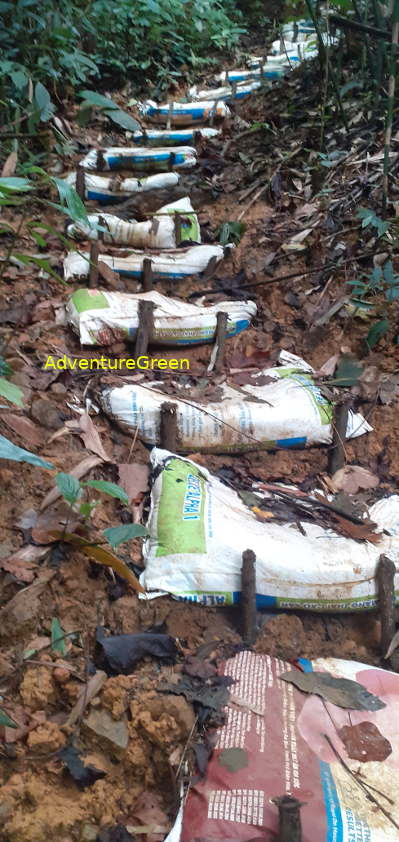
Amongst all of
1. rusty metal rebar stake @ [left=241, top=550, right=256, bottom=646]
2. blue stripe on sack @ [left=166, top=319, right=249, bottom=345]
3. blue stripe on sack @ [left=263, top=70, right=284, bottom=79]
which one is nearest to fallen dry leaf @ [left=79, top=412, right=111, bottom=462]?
rusty metal rebar stake @ [left=241, top=550, right=256, bottom=646]

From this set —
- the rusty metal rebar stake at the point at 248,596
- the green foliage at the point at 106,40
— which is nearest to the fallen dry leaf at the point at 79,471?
the rusty metal rebar stake at the point at 248,596

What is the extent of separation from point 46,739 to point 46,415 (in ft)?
4.40

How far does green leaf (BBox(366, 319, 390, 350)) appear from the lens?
3.21 meters

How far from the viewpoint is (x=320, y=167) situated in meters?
4.47

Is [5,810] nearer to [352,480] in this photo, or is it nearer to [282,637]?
[282,637]

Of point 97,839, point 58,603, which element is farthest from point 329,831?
point 58,603

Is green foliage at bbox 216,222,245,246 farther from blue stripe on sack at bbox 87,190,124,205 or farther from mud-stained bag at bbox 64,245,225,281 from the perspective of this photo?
blue stripe on sack at bbox 87,190,124,205

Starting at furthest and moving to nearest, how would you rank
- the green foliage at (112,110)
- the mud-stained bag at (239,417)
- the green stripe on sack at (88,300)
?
the green stripe on sack at (88,300) → the mud-stained bag at (239,417) → the green foliage at (112,110)

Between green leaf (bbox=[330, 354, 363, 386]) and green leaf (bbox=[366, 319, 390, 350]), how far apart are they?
0.13 meters

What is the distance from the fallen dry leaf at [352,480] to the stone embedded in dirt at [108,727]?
1.48 m

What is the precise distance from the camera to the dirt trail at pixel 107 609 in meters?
1.58

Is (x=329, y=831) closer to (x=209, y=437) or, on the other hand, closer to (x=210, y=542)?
(x=210, y=542)

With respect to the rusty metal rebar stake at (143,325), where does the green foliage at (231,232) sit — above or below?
A: above

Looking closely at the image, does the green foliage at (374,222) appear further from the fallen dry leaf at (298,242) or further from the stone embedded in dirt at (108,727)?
the stone embedded in dirt at (108,727)
